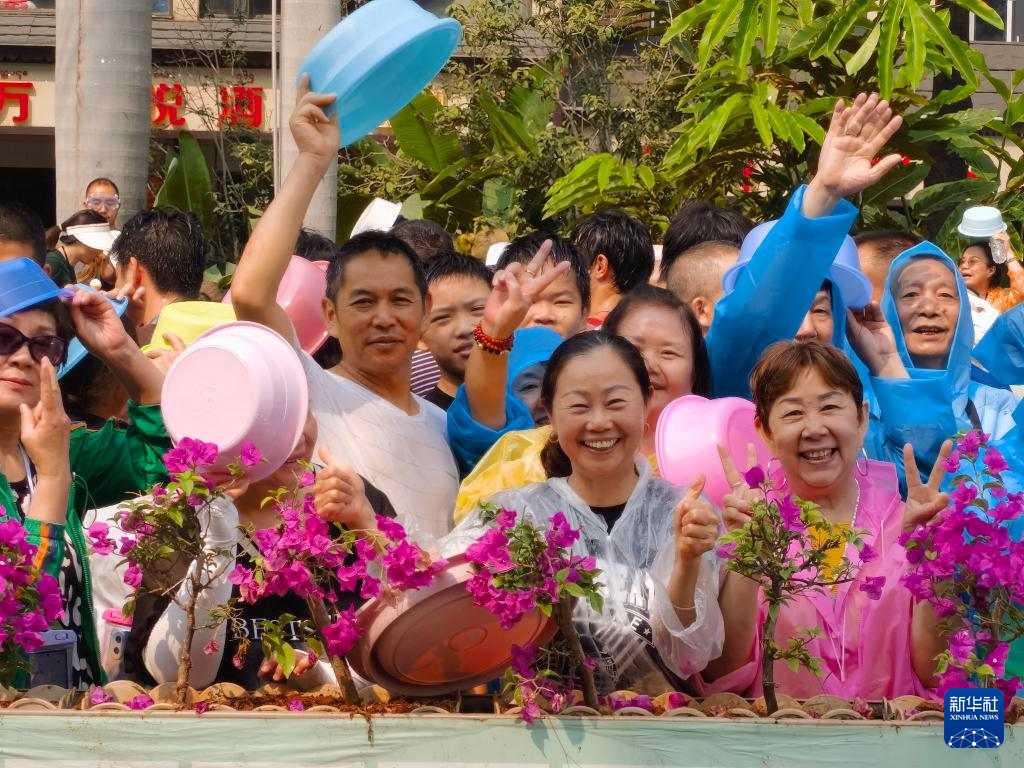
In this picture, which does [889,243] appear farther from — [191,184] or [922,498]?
[191,184]

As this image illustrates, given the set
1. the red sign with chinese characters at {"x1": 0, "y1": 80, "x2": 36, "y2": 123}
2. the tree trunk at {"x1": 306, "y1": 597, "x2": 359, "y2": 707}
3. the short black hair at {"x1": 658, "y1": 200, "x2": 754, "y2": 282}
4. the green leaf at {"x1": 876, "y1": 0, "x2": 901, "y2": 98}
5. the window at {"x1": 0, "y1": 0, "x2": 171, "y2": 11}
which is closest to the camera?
the tree trunk at {"x1": 306, "y1": 597, "x2": 359, "y2": 707}

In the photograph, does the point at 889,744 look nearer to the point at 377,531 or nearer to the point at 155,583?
the point at 377,531

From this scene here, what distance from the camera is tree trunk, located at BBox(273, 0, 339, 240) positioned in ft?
25.1

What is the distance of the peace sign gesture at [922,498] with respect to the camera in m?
2.73

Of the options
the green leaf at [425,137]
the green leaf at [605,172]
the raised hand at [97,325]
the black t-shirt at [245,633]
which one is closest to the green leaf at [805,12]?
the green leaf at [605,172]

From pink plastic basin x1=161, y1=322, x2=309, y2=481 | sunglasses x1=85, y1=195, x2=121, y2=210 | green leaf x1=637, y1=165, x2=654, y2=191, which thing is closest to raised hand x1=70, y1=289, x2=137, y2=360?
pink plastic basin x1=161, y1=322, x2=309, y2=481

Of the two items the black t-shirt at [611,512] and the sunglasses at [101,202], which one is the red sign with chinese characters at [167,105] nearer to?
the sunglasses at [101,202]

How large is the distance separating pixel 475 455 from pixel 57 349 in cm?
101

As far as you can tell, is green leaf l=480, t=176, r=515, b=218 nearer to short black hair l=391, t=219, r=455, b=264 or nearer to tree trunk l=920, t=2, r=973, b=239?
tree trunk l=920, t=2, r=973, b=239

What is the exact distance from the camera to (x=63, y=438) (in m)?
2.95

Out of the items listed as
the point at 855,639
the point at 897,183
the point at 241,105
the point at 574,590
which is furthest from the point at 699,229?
the point at 241,105

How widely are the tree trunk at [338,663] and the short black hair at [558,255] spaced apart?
1973mm

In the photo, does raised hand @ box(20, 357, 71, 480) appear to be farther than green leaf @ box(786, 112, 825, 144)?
No

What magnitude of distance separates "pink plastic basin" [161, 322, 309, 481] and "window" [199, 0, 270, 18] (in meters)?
9.87
